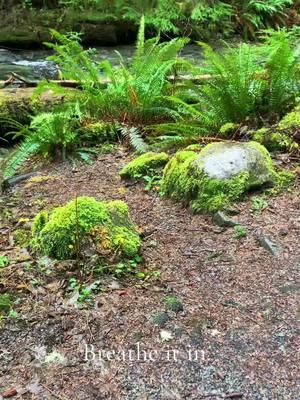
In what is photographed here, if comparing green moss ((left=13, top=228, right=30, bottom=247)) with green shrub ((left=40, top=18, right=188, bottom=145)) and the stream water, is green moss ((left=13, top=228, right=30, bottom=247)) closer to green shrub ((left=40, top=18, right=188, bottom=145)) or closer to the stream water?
green shrub ((left=40, top=18, right=188, bottom=145))

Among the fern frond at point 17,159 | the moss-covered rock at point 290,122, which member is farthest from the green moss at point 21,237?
the moss-covered rock at point 290,122

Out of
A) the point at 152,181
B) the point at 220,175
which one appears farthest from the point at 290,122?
the point at 152,181

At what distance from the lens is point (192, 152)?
11.9ft

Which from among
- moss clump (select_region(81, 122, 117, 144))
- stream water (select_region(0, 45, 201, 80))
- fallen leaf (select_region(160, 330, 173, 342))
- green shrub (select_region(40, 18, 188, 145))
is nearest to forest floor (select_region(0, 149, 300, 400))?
fallen leaf (select_region(160, 330, 173, 342))

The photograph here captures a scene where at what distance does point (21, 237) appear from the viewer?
308cm

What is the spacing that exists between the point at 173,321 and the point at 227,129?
2.16m

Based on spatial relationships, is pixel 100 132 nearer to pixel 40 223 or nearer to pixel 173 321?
pixel 40 223

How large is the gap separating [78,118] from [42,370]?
3.32 meters

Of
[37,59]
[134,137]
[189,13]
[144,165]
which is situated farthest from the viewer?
[189,13]

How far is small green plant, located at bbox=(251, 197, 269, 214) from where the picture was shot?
10.3 ft

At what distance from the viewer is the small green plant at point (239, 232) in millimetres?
2918

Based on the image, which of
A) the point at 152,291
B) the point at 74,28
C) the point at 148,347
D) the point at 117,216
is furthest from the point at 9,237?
the point at 74,28

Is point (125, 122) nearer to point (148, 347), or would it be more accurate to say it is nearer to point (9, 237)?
point (9, 237)

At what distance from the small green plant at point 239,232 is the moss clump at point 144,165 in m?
1.19
